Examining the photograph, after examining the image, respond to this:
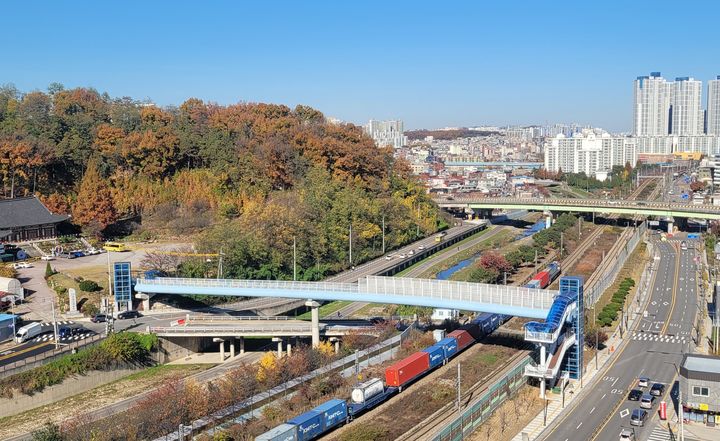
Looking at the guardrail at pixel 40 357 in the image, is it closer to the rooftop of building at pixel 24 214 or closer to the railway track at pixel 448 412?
the railway track at pixel 448 412

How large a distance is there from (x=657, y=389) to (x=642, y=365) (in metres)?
3.19

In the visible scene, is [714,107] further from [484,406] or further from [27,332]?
[27,332]

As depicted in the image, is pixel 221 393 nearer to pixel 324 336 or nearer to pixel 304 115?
pixel 324 336

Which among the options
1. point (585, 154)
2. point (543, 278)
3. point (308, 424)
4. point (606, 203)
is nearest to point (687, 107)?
point (585, 154)

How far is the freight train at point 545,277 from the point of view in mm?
36397

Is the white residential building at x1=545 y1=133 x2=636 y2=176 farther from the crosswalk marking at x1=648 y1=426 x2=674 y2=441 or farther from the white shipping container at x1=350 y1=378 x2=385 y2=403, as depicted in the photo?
the white shipping container at x1=350 y1=378 x2=385 y2=403

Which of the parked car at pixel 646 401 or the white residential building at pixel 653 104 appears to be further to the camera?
the white residential building at pixel 653 104

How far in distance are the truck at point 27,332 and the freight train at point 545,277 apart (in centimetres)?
2295

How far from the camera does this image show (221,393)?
22.3 meters

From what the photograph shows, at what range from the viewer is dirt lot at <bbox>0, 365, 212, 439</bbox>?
23.0m

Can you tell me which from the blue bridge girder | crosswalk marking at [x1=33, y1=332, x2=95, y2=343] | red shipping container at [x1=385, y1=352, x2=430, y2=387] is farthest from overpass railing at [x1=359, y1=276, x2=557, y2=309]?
crosswalk marking at [x1=33, y1=332, x2=95, y2=343]

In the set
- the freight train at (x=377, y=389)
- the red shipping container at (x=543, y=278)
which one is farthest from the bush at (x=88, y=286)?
the red shipping container at (x=543, y=278)

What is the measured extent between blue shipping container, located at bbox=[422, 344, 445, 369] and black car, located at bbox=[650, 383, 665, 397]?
7.30 meters

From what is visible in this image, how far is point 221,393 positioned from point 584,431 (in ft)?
37.2
